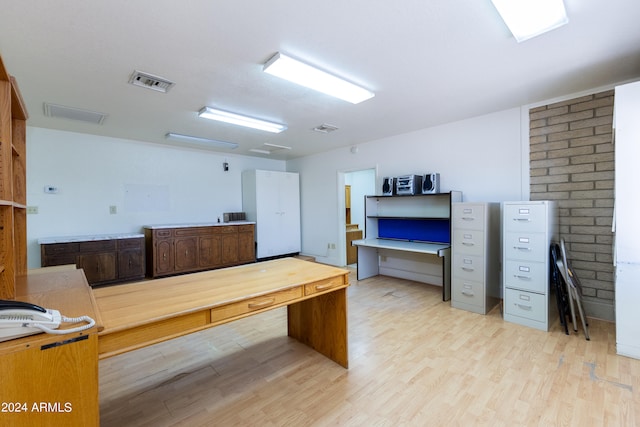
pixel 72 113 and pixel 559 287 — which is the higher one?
pixel 72 113

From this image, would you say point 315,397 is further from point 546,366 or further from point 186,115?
point 186,115

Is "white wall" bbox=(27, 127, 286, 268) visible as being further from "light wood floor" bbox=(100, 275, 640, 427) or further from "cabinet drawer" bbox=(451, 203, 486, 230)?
"cabinet drawer" bbox=(451, 203, 486, 230)

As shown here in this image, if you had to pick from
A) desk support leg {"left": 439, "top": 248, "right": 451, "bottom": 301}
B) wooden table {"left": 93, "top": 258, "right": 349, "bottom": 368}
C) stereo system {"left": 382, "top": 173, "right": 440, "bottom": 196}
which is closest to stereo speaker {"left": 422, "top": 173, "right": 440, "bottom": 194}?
stereo system {"left": 382, "top": 173, "right": 440, "bottom": 196}

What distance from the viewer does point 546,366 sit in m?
2.15

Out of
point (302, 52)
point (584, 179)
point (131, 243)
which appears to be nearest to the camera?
point (302, 52)

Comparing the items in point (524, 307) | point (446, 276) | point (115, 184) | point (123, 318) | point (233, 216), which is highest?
point (115, 184)

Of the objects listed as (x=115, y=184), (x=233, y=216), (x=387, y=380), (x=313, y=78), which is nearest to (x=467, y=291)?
(x=387, y=380)

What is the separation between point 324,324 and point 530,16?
8.69 ft

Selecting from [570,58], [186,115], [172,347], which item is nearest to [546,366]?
[570,58]

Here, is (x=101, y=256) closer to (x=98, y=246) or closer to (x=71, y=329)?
(x=98, y=246)

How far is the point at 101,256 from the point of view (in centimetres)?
423

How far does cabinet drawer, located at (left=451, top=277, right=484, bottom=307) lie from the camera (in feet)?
10.6

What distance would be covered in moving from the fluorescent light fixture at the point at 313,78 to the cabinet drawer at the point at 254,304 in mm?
1781

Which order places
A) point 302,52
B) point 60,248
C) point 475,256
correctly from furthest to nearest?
point 60,248 → point 475,256 → point 302,52
